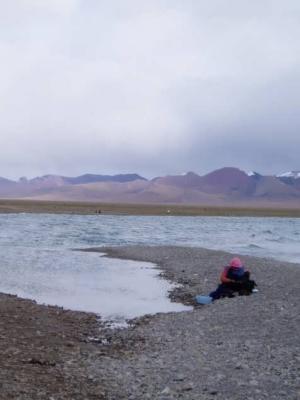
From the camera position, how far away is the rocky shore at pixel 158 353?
9.72 meters

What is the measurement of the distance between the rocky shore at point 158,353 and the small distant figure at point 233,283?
518mm

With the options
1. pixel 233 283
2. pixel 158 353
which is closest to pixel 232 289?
pixel 233 283

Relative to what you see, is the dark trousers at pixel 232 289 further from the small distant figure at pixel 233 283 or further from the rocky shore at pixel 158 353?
the rocky shore at pixel 158 353

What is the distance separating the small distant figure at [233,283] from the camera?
19.5 m

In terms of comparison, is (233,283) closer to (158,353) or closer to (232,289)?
(232,289)

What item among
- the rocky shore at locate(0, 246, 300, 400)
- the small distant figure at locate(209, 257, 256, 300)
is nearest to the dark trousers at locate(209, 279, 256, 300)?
the small distant figure at locate(209, 257, 256, 300)

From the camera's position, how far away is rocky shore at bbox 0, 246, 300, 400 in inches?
383

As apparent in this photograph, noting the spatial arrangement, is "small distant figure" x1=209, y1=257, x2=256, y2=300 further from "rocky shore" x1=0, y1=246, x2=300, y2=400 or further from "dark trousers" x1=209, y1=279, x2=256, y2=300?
"rocky shore" x1=0, y1=246, x2=300, y2=400

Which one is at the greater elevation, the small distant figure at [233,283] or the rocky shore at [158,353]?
the small distant figure at [233,283]

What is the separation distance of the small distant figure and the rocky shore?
0.52 metres

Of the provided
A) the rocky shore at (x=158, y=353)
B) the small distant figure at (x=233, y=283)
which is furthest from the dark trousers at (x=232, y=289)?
the rocky shore at (x=158, y=353)

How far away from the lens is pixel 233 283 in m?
19.7

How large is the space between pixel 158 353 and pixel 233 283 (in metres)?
7.62

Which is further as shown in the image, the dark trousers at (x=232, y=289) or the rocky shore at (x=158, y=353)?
the dark trousers at (x=232, y=289)
